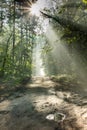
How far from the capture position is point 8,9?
102 feet

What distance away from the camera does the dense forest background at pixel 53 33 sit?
1295cm

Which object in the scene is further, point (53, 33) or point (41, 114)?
point (53, 33)

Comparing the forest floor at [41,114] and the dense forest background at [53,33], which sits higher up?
the dense forest background at [53,33]

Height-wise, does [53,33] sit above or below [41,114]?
above

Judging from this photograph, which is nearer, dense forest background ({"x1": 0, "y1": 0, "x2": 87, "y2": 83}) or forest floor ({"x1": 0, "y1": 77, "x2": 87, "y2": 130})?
forest floor ({"x1": 0, "y1": 77, "x2": 87, "y2": 130})

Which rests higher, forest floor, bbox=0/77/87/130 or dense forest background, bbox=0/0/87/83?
dense forest background, bbox=0/0/87/83

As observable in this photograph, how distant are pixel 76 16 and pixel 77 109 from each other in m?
12.0

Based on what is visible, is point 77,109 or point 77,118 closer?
point 77,118

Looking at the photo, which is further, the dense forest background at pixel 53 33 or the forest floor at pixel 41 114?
the dense forest background at pixel 53 33

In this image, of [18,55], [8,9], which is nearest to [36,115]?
[8,9]

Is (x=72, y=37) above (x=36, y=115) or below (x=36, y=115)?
above

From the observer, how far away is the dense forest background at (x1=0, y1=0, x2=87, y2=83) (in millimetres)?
12953

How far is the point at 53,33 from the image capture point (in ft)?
90.0

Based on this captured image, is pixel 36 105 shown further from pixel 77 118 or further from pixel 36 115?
pixel 77 118
